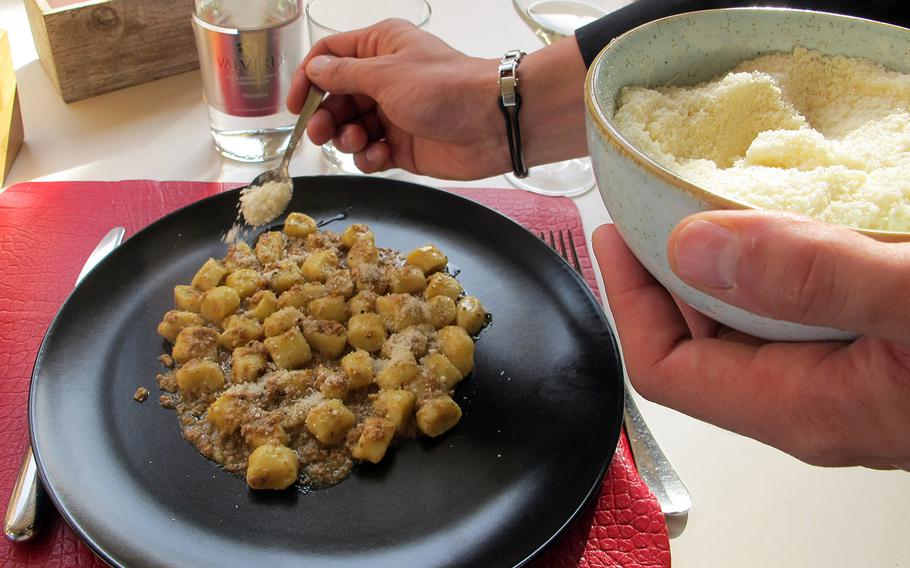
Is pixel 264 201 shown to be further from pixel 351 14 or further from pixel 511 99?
pixel 351 14

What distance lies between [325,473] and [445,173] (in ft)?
1.71

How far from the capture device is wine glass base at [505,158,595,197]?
1.16 m

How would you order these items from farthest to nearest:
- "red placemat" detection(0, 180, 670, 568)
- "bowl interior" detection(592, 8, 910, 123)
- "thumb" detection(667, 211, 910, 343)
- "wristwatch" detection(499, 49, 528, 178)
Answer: "wristwatch" detection(499, 49, 528, 178), "red placemat" detection(0, 180, 670, 568), "bowl interior" detection(592, 8, 910, 123), "thumb" detection(667, 211, 910, 343)

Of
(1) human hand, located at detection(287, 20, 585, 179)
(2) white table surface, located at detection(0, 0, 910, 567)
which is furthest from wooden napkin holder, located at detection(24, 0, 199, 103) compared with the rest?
(1) human hand, located at detection(287, 20, 585, 179)

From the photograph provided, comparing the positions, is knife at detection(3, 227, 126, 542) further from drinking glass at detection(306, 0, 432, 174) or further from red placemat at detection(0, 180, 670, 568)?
drinking glass at detection(306, 0, 432, 174)

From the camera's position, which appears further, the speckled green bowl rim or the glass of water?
the glass of water

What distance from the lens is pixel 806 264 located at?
1.34 feet

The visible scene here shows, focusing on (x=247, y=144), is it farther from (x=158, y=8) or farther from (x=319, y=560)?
(x=319, y=560)

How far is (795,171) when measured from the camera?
461 mm

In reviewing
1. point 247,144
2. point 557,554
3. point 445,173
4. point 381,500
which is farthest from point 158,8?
point 557,554

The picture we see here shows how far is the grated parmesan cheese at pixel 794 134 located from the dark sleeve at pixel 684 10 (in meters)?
0.28

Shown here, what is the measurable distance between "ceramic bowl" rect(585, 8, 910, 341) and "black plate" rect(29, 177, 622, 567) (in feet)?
0.81

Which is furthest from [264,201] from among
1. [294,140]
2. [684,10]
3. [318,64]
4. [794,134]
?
[794,134]

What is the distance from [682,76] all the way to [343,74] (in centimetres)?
51
